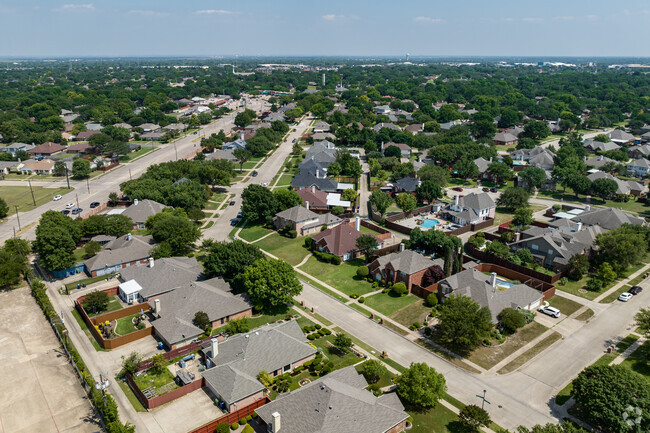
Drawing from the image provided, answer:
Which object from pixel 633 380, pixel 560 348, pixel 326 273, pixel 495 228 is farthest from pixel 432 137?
pixel 633 380

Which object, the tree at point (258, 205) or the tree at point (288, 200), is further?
the tree at point (288, 200)

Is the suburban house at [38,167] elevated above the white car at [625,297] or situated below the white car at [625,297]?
above

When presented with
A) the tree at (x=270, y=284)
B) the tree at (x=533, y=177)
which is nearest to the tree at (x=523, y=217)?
the tree at (x=533, y=177)

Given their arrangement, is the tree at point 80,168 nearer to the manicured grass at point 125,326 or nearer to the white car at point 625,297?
the manicured grass at point 125,326

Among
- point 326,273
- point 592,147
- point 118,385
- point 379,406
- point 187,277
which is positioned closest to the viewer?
point 379,406

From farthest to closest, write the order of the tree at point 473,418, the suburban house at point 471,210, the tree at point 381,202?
the tree at point 381,202
the suburban house at point 471,210
the tree at point 473,418

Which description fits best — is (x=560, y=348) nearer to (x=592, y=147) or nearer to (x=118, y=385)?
(x=118, y=385)
